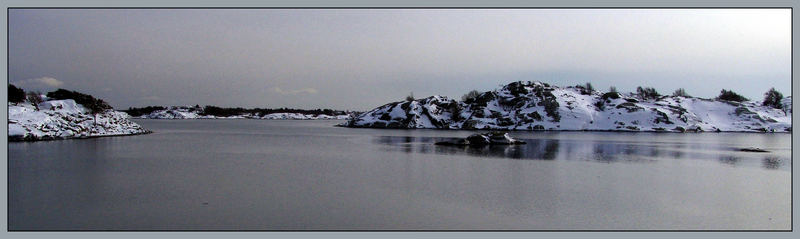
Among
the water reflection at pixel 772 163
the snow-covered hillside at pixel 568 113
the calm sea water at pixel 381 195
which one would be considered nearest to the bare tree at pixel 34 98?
the calm sea water at pixel 381 195

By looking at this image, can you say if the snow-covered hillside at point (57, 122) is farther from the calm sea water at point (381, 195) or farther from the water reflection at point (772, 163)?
the water reflection at point (772, 163)

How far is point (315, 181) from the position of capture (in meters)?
17.9

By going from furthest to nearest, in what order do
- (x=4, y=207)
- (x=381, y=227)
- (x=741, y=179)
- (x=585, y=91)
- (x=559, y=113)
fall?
1. (x=585, y=91)
2. (x=559, y=113)
3. (x=741, y=179)
4. (x=4, y=207)
5. (x=381, y=227)

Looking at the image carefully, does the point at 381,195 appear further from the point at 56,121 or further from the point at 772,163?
the point at 56,121

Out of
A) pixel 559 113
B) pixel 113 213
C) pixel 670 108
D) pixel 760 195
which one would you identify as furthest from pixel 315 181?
pixel 670 108

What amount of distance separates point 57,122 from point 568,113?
8511cm

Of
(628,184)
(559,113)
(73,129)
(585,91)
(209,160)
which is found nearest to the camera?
(628,184)

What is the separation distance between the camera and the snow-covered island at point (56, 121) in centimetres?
3407

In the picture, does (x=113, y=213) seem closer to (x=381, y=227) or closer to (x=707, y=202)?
(x=381, y=227)

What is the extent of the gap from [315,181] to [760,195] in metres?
15.7

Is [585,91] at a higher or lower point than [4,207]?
higher

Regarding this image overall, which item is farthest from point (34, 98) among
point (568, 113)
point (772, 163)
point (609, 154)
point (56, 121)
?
point (568, 113)

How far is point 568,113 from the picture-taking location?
95.9 m

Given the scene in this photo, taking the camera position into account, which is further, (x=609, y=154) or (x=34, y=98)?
(x=34, y=98)
